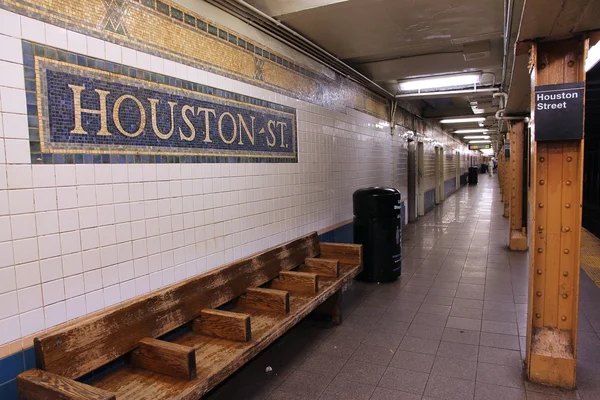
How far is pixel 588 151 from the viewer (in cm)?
1038

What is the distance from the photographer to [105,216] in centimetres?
232

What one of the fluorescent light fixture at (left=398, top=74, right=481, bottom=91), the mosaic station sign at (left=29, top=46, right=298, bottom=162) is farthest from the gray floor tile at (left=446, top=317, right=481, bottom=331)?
the fluorescent light fixture at (left=398, top=74, right=481, bottom=91)

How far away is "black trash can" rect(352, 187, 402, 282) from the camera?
5215 millimetres

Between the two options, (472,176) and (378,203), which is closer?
(378,203)

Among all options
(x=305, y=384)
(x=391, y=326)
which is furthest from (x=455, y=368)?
(x=305, y=384)

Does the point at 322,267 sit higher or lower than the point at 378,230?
lower

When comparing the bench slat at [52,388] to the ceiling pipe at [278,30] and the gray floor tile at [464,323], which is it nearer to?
the ceiling pipe at [278,30]

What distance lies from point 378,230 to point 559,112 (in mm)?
2811

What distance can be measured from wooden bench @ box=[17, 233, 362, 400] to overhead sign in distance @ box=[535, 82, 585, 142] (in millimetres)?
2068

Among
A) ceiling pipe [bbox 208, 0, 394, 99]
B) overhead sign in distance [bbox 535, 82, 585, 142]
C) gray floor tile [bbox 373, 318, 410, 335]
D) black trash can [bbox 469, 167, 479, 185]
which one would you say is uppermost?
ceiling pipe [bbox 208, 0, 394, 99]

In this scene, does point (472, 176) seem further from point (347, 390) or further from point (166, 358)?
point (166, 358)

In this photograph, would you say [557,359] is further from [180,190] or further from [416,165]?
[416,165]

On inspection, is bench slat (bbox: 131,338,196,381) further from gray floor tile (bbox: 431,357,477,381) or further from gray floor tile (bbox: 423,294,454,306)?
gray floor tile (bbox: 423,294,454,306)

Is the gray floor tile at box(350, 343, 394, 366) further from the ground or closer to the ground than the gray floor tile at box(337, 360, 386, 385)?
further from the ground
